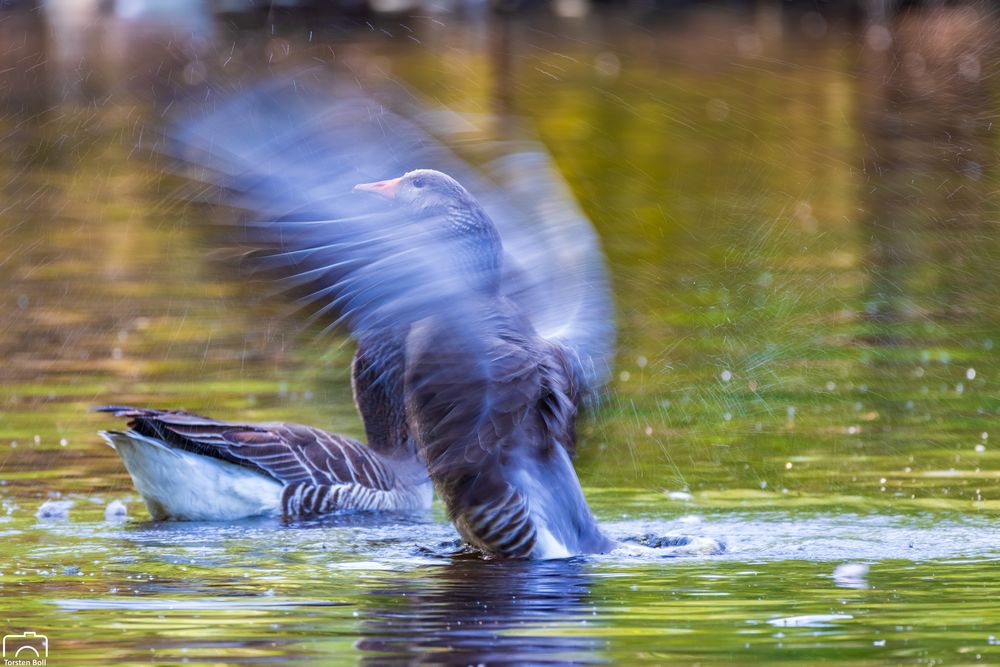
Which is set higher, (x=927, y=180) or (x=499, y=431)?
(x=927, y=180)

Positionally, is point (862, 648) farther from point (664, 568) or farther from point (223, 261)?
point (223, 261)

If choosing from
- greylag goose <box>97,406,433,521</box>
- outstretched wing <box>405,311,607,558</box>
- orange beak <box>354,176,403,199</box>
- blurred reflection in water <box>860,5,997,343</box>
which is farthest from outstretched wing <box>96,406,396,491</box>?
blurred reflection in water <box>860,5,997,343</box>

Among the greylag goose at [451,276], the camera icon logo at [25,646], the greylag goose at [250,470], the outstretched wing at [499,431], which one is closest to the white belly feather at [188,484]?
the greylag goose at [250,470]

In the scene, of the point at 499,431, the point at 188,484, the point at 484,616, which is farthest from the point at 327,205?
the point at 188,484

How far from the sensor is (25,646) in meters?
6.33

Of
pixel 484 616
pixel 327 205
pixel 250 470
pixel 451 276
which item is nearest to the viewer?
pixel 484 616

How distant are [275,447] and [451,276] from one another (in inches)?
106

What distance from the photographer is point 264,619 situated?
6738 mm

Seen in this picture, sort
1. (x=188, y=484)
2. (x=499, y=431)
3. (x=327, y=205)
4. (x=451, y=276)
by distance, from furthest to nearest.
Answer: (x=188, y=484)
(x=499, y=431)
(x=451, y=276)
(x=327, y=205)

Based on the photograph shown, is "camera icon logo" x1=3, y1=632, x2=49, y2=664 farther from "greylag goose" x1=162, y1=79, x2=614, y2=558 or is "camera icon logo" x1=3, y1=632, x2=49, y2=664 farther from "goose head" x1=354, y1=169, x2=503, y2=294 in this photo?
"goose head" x1=354, y1=169, x2=503, y2=294

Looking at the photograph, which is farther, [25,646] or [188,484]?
[188,484]

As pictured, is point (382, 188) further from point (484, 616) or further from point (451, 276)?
point (484, 616)

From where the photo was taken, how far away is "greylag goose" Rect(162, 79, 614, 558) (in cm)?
739

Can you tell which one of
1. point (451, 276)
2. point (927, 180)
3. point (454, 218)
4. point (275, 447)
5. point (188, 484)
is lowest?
point (188, 484)
